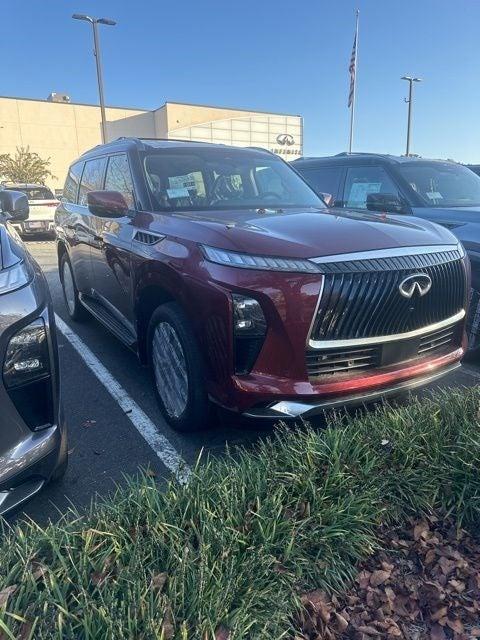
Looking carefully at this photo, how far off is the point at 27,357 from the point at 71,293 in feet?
14.2

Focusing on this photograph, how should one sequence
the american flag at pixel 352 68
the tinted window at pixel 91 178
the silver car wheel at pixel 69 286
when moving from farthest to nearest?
1. the american flag at pixel 352 68
2. the silver car wheel at pixel 69 286
3. the tinted window at pixel 91 178

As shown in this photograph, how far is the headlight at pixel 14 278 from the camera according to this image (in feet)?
6.81

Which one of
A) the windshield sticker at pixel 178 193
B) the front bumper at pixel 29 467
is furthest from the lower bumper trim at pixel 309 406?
the windshield sticker at pixel 178 193

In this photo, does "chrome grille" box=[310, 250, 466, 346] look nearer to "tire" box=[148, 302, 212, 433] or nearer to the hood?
the hood

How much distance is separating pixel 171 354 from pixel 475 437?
6.01 ft

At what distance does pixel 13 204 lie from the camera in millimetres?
3883

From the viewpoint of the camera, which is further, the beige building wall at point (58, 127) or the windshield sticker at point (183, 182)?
the beige building wall at point (58, 127)

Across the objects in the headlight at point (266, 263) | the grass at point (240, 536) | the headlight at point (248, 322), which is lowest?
the grass at point (240, 536)

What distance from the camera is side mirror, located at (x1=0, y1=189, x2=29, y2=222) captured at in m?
3.90

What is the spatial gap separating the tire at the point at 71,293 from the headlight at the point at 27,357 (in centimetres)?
384

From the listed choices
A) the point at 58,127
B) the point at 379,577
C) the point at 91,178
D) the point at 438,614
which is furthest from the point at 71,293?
the point at 58,127

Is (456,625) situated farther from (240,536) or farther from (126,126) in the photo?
(126,126)

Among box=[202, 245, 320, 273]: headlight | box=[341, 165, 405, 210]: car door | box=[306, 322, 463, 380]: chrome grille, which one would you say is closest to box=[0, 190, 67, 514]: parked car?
box=[202, 245, 320, 273]: headlight

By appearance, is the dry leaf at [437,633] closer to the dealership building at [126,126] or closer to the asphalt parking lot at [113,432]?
the asphalt parking lot at [113,432]
